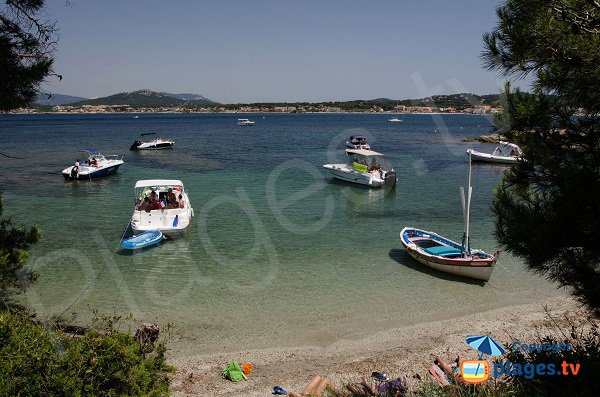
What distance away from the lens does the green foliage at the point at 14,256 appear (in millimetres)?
9172

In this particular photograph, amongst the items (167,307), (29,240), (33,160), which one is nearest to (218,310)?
(167,307)

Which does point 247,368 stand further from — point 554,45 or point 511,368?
point 554,45

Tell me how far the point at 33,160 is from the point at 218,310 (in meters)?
45.3

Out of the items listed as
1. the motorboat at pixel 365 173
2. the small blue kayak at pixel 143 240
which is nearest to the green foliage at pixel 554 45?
the small blue kayak at pixel 143 240

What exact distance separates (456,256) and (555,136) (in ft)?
36.7

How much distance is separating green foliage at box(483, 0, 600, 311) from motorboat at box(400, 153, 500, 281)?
9.15 m

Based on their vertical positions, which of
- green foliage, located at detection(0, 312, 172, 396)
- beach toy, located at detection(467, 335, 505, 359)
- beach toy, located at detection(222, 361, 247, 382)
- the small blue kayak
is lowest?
beach toy, located at detection(222, 361, 247, 382)

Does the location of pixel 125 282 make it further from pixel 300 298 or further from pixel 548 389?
pixel 548 389

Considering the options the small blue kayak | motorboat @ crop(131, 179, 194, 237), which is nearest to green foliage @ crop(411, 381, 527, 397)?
the small blue kayak

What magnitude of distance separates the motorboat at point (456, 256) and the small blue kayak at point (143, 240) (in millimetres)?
10300

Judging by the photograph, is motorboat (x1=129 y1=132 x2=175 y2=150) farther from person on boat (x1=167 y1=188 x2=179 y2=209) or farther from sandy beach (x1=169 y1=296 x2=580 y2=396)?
sandy beach (x1=169 y1=296 x2=580 y2=396)

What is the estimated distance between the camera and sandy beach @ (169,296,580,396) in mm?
10273

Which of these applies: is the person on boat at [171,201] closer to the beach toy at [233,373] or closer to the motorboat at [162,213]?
the motorboat at [162,213]

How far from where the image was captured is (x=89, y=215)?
25.8 meters
